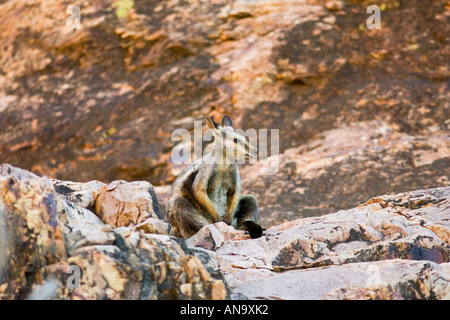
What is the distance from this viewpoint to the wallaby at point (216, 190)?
9.71 metres

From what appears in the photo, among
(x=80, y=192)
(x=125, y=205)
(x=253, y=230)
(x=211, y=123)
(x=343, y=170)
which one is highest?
(x=80, y=192)

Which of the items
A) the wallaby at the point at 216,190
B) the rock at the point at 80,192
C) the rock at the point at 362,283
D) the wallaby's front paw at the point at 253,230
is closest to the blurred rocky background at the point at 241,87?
the wallaby at the point at 216,190

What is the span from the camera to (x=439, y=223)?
809 cm

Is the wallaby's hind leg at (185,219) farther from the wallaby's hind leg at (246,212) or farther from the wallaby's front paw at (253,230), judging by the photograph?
the wallaby's front paw at (253,230)

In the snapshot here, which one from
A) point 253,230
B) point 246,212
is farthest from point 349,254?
point 246,212

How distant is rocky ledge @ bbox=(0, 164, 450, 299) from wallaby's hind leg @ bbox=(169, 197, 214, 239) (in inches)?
38.9

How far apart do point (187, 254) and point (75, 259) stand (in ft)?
4.00

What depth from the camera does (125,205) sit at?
8180 millimetres

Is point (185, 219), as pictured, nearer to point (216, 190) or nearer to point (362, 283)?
point (216, 190)

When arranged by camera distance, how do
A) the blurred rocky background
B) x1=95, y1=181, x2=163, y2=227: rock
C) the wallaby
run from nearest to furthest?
x1=95, y1=181, x2=163, y2=227: rock
the wallaby
the blurred rocky background

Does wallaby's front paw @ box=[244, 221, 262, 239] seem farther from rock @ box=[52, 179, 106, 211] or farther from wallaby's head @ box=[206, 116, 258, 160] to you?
rock @ box=[52, 179, 106, 211]

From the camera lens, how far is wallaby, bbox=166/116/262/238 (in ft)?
31.9

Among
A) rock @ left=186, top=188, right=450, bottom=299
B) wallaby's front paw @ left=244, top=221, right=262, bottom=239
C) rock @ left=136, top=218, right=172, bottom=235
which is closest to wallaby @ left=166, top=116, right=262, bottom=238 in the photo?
wallaby's front paw @ left=244, top=221, right=262, bottom=239
